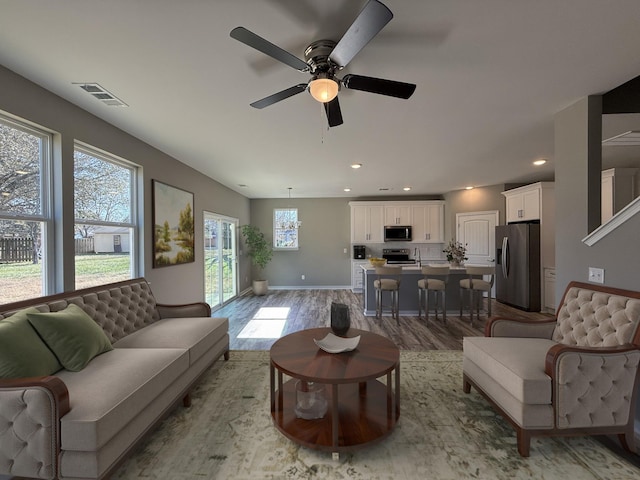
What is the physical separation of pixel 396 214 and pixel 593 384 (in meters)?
5.83

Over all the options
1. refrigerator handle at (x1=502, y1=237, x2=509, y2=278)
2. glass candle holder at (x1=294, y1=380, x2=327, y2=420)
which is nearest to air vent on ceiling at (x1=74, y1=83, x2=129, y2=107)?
glass candle holder at (x1=294, y1=380, x2=327, y2=420)

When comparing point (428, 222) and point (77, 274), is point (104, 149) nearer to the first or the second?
point (77, 274)

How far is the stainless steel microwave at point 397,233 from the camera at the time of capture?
23.6 feet

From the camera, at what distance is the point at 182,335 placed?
2432mm

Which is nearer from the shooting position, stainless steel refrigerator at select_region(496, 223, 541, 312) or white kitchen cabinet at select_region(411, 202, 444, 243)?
stainless steel refrigerator at select_region(496, 223, 541, 312)

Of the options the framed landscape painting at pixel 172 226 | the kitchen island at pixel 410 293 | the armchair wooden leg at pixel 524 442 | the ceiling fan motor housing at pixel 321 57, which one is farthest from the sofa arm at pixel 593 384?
the framed landscape painting at pixel 172 226

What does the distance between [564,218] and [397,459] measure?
2.55m

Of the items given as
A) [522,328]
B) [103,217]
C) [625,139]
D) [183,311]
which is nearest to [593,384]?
[522,328]

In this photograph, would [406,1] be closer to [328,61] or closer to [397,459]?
[328,61]

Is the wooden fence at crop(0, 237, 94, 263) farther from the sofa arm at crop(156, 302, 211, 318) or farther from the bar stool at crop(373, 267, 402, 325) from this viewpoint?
the bar stool at crop(373, 267, 402, 325)

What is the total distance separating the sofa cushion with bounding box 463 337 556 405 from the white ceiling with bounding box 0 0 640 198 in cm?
202

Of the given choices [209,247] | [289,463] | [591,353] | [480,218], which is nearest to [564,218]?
[591,353]

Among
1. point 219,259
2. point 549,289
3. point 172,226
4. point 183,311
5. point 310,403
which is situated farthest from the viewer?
point 219,259

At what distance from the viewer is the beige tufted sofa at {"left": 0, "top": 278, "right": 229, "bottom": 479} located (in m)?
1.34
